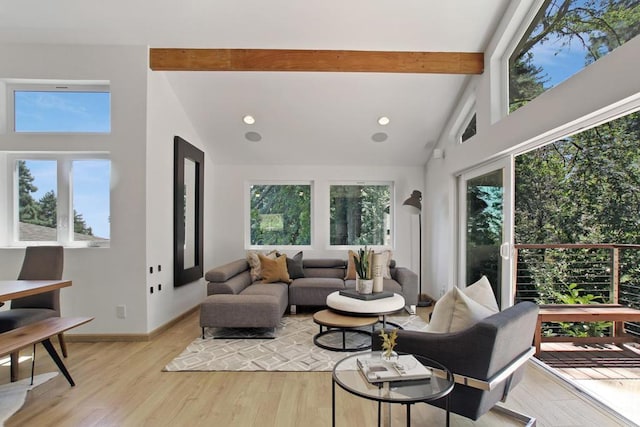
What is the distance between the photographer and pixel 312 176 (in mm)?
5863

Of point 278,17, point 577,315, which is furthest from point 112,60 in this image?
point 577,315

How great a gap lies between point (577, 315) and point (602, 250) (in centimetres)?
75

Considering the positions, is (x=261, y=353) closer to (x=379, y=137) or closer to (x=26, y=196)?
(x=26, y=196)

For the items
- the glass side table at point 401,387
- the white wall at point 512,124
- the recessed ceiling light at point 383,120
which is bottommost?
the glass side table at point 401,387

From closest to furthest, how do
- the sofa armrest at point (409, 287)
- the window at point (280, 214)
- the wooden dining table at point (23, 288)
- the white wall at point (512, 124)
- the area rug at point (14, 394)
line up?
1. the white wall at point (512, 124)
2. the area rug at point (14, 394)
3. the wooden dining table at point (23, 288)
4. the sofa armrest at point (409, 287)
5. the window at point (280, 214)

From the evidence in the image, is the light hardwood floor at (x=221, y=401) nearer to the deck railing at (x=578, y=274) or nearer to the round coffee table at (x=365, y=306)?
the round coffee table at (x=365, y=306)

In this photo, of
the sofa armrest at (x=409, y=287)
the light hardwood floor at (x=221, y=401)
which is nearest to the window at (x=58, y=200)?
the light hardwood floor at (x=221, y=401)

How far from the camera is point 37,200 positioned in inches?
153

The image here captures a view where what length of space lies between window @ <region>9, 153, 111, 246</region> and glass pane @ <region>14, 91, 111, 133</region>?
31 cm

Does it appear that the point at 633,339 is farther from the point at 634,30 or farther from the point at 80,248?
the point at 80,248

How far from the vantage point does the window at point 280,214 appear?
596cm

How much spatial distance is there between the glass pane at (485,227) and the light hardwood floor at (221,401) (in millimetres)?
1147

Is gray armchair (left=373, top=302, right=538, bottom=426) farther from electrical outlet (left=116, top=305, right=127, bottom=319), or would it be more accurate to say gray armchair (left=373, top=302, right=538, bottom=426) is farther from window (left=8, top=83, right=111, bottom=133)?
window (left=8, top=83, right=111, bottom=133)

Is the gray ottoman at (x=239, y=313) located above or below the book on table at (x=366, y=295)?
below
